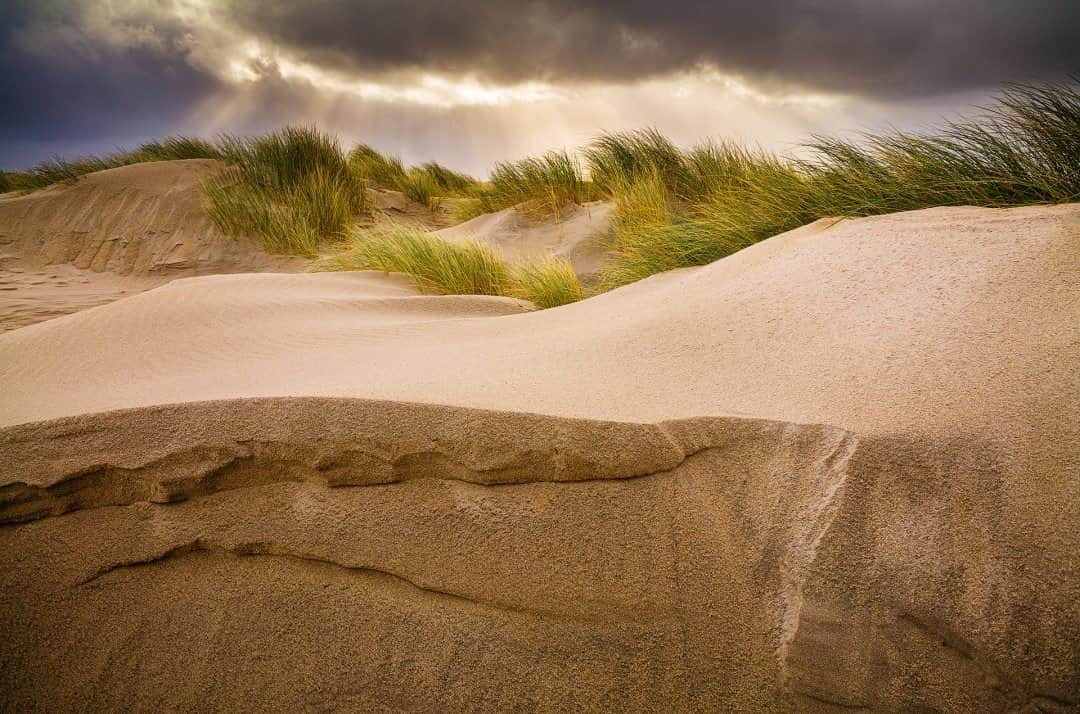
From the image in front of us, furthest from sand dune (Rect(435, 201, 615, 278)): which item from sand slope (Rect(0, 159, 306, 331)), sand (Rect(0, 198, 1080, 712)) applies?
sand (Rect(0, 198, 1080, 712))

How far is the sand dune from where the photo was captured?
5.48 meters

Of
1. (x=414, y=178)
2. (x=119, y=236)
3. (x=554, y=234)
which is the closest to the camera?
(x=554, y=234)

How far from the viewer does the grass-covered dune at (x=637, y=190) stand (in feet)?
8.64

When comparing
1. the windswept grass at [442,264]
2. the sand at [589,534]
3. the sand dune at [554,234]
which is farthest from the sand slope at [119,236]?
the sand at [589,534]

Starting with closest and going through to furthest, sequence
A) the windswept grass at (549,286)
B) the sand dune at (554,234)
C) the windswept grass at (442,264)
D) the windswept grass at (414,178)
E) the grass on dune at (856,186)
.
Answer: the grass on dune at (856,186) → the windswept grass at (549,286) → the windswept grass at (442,264) → the sand dune at (554,234) → the windswept grass at (414,178)

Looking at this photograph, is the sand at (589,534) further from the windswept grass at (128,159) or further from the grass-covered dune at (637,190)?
the windswept grass at (128,159)

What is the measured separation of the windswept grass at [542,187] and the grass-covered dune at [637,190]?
0.06 feet

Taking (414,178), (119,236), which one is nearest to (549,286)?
(119,236)

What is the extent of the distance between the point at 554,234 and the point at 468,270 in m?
1.95

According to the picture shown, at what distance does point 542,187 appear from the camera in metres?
6.96

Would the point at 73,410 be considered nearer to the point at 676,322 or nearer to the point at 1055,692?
the point at 676,322

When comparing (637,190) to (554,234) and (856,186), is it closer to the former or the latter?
(554,234)

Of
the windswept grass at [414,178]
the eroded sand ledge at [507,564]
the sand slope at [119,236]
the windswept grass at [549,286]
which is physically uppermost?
the windswept grass at [414,178]

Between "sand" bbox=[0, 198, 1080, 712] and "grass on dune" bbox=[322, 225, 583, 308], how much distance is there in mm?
2512
